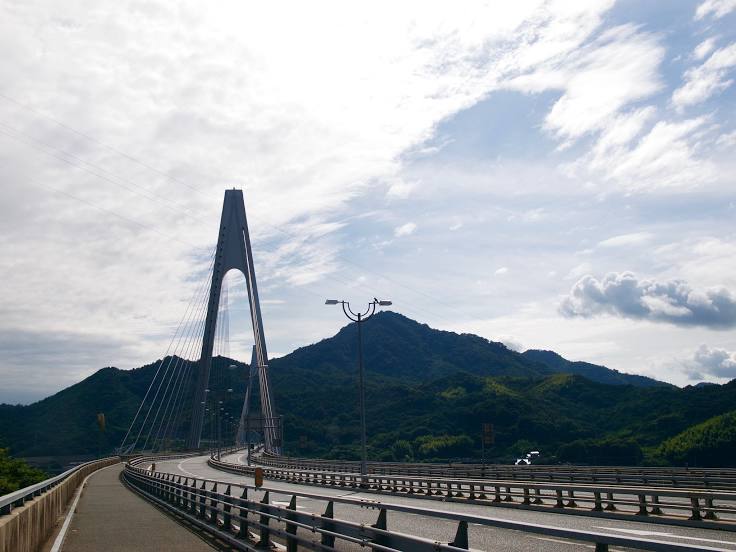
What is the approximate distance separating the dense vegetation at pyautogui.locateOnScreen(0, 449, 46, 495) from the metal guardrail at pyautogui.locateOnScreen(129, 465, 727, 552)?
93.6 ft

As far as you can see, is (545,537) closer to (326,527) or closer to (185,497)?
(326,527)

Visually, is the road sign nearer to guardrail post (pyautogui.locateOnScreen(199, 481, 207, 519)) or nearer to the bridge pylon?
guardrail post (pyautogui.locateOnScreen(199, 481, 207, 519))

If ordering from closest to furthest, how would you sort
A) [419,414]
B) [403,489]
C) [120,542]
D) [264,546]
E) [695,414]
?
1. [264,546]
2. [120,542]
3. [403,489]
4. [695,414]
5. [419,414]

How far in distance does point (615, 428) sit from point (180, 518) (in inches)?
5775

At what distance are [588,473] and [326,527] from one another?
3547 centimetres

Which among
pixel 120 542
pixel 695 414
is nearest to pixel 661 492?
pixel 120 542

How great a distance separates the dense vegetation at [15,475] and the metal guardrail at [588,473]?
24.5 meters

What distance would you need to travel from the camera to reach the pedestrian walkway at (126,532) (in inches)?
626

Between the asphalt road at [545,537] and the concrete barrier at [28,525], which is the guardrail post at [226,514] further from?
the concrete barrier at [28,525]

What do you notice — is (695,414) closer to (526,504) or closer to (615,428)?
(615,428)

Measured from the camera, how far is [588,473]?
43656 mm

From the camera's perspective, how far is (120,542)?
55.2 ft

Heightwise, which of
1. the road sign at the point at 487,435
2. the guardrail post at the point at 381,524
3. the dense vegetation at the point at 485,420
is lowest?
the guardrail post at the point at 381,524

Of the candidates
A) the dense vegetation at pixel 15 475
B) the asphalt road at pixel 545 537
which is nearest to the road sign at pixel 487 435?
the asphalt road at pixel 545 537
